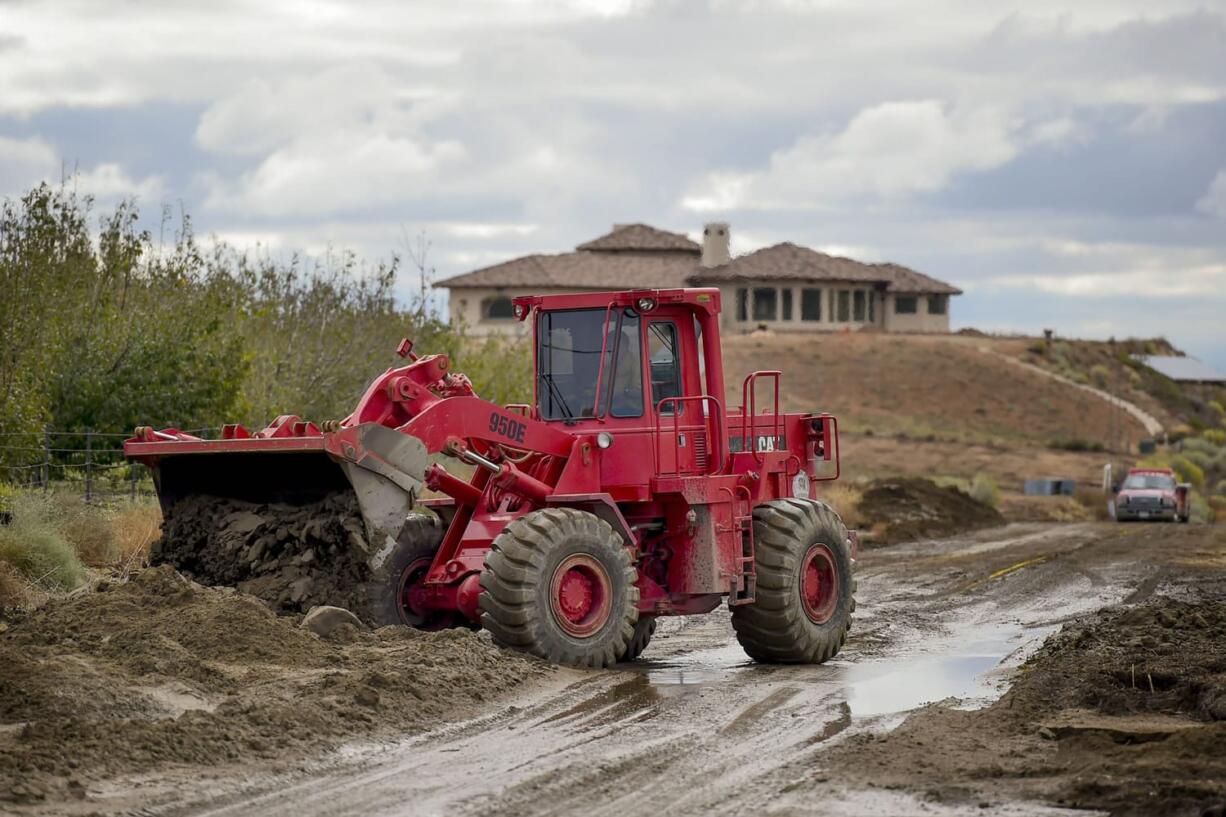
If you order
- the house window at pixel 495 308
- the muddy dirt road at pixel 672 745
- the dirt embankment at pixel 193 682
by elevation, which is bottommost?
the muddy dirt road at pixel 672 745

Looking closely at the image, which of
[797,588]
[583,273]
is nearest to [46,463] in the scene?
[797,588]

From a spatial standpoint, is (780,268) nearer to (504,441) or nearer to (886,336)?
(886,336)

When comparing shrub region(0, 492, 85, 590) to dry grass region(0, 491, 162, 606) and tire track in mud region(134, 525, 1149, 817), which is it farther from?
tire track in mud region(134, 525, 1149, 817)

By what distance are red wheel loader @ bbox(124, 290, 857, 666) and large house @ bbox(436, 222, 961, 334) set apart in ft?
224

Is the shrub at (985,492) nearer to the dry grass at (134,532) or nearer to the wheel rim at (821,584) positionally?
the dry grass at (134,532)

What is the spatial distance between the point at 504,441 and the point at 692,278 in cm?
7396

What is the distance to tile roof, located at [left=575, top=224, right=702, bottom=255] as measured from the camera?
94.4 meters

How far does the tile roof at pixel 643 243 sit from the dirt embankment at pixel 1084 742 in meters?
80.1

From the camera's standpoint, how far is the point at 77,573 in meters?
18.0

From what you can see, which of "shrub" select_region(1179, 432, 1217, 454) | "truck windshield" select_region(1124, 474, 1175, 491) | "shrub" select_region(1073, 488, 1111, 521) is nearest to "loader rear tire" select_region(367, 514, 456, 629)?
"truck windshield" select_region(1124, 474, 1175, 491)

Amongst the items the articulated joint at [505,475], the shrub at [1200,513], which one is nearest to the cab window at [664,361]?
the articulated joint at [505,475]

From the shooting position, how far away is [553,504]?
14727 mm

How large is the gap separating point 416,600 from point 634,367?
2.79 m

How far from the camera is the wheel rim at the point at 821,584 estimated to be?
16.0 m
